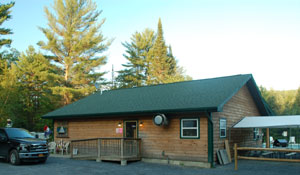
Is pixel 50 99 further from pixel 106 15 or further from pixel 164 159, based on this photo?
pixel 164 159

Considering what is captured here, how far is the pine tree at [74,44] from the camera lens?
32938 mm

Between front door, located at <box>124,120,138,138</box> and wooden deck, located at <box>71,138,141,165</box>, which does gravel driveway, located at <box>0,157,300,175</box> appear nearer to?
wooden deck, located at <box>71,138,141,165</box>

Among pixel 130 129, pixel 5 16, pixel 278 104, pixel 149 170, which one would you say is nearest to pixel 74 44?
pixel 5 16

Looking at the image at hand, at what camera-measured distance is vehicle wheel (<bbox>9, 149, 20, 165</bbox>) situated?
13.0 meters

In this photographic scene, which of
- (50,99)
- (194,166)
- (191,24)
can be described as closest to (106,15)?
(50,99)

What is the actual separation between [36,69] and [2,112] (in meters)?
9.81

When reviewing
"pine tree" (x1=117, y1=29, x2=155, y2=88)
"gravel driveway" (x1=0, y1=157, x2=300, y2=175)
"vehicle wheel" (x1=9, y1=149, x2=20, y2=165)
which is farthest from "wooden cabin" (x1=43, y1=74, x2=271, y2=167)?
"pine tree" (x1=117, y1=29, x2=155, y2=88)

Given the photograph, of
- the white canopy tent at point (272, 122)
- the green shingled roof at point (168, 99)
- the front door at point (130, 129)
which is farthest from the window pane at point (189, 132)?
the front door at point (130, 129)

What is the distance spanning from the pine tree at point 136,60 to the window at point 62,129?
24.7 metres

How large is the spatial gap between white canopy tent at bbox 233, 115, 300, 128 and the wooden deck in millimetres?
5433

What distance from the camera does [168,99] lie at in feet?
51.2

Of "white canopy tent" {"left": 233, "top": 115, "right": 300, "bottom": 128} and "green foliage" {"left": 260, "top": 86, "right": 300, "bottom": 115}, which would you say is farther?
"green foliage" {"left": 260, "top": 86, "right": 300, "bottom": 115}

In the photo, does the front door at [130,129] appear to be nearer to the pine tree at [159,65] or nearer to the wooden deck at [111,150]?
the wooden deck at [111,150]

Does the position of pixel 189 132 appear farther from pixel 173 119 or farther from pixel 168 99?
pixel 168 99
